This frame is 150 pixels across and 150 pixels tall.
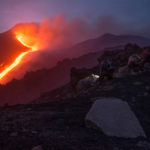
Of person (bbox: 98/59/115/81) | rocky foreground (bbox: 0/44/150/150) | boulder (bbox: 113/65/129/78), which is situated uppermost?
person (bbox: 98/59/115/81)

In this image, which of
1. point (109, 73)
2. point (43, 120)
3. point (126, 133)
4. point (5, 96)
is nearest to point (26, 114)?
point (43, 120)

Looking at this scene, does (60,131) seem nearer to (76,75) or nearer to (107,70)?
(107,70)

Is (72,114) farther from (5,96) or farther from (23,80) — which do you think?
(23,80)

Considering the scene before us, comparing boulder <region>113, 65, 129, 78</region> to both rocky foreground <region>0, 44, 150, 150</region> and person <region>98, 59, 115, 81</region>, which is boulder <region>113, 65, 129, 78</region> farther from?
rocky foreground <region>0, 44, 150, 150</region>

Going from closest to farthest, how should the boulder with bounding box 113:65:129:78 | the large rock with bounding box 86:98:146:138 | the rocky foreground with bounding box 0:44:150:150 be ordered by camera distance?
the rocky foreground with bounding box 0:44:150:150
the large rock with bounding box 86:98:146:138
the boulder with bounding box 113:65:129:78

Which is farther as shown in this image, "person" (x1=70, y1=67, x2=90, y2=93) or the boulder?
"person" (x1=70, y1=67, x2=90, y2=93)

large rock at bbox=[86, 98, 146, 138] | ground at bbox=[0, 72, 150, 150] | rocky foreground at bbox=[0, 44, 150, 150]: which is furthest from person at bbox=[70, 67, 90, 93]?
large rock at bbox=[86, 98, 146, 138]

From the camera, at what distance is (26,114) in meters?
6.82

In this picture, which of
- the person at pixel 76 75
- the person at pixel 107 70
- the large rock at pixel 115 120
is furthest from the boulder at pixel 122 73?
the large rock at pixel 115 120

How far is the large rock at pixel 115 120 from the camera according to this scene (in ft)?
16.7

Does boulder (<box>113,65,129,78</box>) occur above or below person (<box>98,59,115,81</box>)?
below

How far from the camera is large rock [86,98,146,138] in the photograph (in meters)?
5.09

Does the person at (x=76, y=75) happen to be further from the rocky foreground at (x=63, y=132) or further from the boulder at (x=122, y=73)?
the rocky foreground at (x=63, y=132)

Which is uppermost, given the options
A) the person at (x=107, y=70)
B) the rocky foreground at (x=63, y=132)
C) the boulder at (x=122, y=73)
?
the person at (x=107, y=70)
